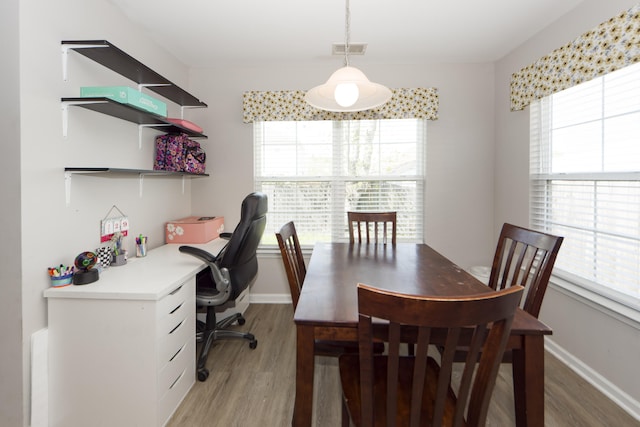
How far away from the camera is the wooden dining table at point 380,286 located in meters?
1.00

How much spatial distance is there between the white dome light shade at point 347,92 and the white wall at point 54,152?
1.33 meters

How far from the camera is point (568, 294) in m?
2.12

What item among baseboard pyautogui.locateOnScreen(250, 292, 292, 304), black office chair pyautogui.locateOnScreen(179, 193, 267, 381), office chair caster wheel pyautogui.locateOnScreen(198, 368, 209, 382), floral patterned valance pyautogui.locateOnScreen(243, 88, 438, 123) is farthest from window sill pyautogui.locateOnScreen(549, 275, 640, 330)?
office chair caster wheel pyautogui.locateOnScreen(198, 368, 209, 382)

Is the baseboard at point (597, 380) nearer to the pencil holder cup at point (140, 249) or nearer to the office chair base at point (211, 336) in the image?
the office chair base at point (211, 336)

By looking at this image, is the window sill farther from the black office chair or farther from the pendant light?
the black office chair

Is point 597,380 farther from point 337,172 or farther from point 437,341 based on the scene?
point 337,172

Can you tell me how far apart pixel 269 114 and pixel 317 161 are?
66 cm

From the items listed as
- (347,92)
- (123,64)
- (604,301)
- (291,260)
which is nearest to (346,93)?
(347,92)

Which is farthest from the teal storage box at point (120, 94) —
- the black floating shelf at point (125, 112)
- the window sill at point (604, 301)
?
the window sill at point (604, 301)

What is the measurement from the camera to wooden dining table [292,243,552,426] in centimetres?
100

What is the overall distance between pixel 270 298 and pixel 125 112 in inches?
83.3

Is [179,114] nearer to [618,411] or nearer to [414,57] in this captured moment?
[414,57]

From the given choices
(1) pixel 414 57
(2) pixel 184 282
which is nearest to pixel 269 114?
(1) pixel 414 57

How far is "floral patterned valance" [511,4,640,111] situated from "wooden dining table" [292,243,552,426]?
1502 mm
